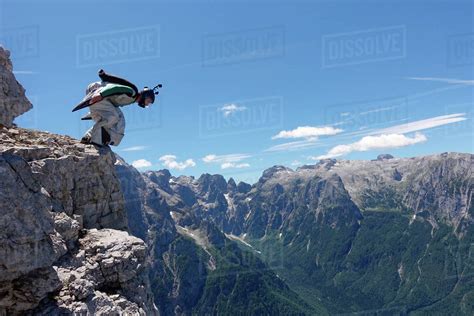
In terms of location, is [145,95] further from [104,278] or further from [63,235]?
[104,278]

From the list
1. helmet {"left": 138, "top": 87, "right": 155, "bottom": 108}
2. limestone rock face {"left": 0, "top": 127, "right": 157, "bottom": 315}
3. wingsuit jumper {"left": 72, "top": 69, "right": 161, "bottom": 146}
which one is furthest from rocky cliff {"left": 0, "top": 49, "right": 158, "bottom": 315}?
helmet {"left": 138, "top": 87, "right": 155, "bottom": 108}

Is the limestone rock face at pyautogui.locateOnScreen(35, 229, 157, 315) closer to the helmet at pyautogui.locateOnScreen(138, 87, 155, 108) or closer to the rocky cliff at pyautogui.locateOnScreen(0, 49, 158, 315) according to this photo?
the rocky cliff at pyautogui.locateOnScreen(0, 49, 158, 315)

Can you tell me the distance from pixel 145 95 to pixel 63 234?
1053 cm

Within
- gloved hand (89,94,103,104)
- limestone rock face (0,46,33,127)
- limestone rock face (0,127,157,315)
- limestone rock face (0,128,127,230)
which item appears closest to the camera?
limestone rock face (0,127,157,315)

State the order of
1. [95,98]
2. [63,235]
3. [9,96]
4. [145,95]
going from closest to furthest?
[63,235]
[95,98]
[145,95]
[9,96]

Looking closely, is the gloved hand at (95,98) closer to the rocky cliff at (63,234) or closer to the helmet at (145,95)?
the helmet at (145,95)

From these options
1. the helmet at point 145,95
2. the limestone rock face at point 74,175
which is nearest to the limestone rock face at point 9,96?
the limestone rock face at point 74,175

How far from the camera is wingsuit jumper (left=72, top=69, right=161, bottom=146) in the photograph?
2472 cm

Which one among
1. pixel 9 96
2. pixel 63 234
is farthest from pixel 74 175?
pixel 9 96

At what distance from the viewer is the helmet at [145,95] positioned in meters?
26.4

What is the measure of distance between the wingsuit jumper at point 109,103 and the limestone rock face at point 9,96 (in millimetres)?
7626

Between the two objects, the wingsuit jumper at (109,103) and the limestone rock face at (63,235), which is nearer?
the limestone rock face at (63,235)

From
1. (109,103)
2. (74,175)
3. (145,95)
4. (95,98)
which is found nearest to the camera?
(74,175)

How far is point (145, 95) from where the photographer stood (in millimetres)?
26406
